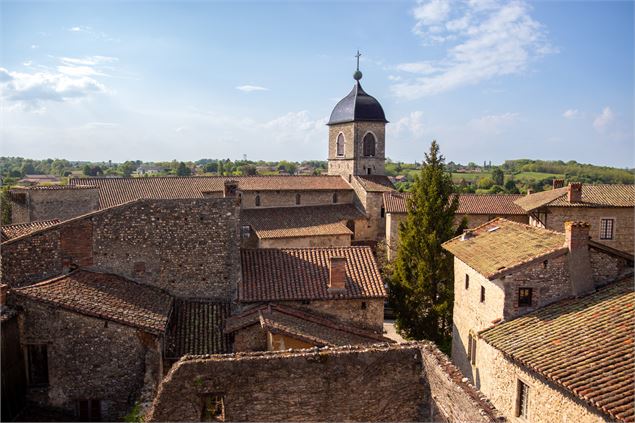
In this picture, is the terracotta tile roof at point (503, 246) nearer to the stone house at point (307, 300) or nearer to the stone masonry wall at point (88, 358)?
the stone house at point (307, 300)

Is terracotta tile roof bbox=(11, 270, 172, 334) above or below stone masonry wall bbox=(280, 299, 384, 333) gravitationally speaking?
above

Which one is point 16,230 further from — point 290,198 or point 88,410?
point 290,198

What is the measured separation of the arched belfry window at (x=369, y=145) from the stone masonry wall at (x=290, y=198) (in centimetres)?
426

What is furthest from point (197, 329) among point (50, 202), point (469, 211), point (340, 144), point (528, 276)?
point (340, 144)

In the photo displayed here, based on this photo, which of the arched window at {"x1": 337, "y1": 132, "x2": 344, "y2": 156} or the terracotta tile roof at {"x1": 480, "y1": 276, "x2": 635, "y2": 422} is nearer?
the terracotta tile roof at {"x1": 480, "y1": 276, "x2": 635, "y2": 422}

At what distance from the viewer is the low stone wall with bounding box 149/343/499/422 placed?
923 cm

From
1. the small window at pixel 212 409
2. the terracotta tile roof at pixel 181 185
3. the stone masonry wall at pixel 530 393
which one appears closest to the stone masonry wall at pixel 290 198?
the terracotta tile roof at pixel 181 185

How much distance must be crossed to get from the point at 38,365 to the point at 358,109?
33.3 m

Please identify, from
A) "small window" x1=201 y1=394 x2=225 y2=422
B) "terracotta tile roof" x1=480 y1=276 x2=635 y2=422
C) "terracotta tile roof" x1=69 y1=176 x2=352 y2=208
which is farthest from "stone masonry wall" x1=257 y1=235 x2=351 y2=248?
"small window" x1=201 y1=394 x2=225 y2=422

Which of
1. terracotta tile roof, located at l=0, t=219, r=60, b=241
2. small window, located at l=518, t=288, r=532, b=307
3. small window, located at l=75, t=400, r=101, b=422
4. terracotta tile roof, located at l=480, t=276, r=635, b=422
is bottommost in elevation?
small window, located at l=75, t=400, r=101, b=422

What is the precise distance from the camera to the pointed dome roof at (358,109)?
134ft

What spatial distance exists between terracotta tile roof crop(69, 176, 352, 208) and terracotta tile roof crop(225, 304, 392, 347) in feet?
54.5

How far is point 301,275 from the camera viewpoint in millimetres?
16391

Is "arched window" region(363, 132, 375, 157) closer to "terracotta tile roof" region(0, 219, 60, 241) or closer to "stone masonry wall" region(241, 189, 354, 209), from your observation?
"stone masonry wall" region(241, 189, 354, 209)
